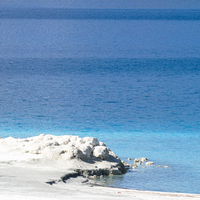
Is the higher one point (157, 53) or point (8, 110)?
point (157, 53)

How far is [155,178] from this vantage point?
48.1 ft

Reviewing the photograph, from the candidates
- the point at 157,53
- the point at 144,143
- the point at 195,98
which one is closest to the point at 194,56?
the point at 157,53

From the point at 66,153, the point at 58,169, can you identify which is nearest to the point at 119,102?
the point at 66,153

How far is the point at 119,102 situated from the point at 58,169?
17.9 metres

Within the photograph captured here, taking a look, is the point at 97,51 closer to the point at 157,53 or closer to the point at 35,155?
the point at 157,53

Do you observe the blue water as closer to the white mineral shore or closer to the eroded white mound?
the eroded white mound

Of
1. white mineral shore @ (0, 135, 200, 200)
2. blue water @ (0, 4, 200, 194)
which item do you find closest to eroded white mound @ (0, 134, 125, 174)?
white mineral shore @ (0, 135, 200, 200)

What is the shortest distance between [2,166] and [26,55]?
43.7 m

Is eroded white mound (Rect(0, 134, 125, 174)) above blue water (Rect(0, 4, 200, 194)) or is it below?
below

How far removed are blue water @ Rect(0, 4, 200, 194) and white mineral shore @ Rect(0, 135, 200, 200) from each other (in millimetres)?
1050

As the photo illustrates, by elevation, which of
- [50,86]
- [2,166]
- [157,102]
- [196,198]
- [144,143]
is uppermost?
[50,86]

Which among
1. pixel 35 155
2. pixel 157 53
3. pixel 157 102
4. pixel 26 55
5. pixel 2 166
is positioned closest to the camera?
pixel 2 166

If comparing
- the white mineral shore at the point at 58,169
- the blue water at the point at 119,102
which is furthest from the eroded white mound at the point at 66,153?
the blue water at the point at 119,102

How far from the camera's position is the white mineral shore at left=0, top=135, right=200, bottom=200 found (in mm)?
10377
